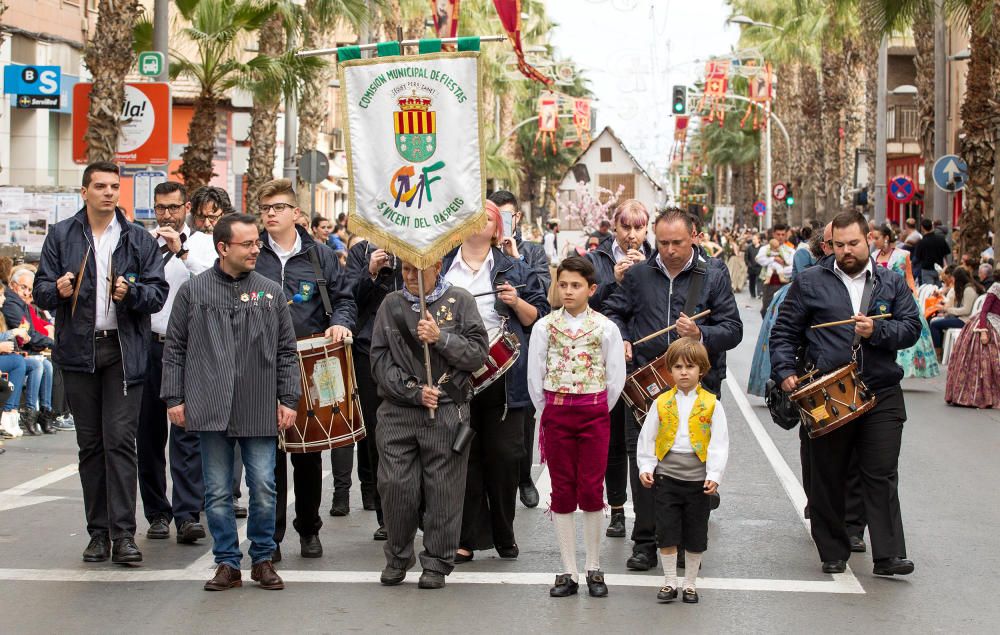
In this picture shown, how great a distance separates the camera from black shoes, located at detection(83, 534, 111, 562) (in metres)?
8.55

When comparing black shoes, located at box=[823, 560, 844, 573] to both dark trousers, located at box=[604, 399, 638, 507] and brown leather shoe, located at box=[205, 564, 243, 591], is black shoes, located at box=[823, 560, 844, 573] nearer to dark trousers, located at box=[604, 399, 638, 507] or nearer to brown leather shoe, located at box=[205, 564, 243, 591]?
dark trousers, located at box=[604, 399, 638, 507]

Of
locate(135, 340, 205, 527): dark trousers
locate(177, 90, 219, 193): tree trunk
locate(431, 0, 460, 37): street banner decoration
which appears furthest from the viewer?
locate(431, 0, 460, 37): street banner decoration

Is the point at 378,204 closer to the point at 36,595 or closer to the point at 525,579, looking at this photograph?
the point at 525,579

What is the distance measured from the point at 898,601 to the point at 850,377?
1.21 m

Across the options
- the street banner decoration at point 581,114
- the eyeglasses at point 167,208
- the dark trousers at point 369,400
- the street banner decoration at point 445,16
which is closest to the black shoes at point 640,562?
the dark trousers at point 369,400

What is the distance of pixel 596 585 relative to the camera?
7.70 m

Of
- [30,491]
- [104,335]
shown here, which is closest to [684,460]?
[104,335]

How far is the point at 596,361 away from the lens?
7883mm

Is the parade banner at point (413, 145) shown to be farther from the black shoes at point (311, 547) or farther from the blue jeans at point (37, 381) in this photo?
the blue jeans at point (37, 381)

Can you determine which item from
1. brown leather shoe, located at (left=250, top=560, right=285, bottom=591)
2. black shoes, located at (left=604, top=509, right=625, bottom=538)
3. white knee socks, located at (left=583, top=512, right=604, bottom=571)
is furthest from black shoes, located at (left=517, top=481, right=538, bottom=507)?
brown leather shoe, located at (left=250, top=560, right=285, bottom=591)

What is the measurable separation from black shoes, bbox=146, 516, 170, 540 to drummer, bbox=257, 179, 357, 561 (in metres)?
1.00

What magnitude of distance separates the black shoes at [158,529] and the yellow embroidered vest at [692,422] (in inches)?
132

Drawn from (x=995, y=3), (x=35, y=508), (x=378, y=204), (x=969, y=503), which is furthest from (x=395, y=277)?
(x=995, y=3)

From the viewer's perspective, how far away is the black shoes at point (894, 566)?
8203 mm
